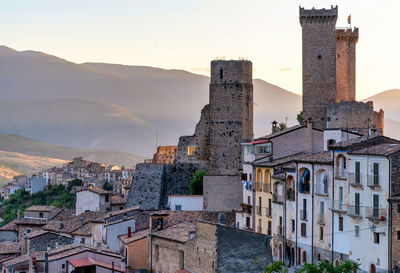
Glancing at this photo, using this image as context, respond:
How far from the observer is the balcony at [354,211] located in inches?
1556

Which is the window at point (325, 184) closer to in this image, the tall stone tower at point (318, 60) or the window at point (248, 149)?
the window at point (248, 149)

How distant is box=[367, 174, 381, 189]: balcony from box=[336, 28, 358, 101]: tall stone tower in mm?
28415

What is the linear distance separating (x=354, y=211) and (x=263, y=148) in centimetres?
1437

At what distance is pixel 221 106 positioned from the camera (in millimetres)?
69750

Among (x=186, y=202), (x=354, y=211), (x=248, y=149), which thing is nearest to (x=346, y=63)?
(x=248, y=149)

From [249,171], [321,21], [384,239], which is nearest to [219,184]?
[249,171]

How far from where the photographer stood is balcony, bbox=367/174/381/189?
38125mm

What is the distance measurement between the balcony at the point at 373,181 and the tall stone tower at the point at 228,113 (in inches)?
1211

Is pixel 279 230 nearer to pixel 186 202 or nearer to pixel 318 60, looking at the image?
pixel 186 202

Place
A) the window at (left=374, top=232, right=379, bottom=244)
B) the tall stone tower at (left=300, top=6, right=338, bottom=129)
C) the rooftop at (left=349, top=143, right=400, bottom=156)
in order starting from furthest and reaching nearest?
the tall stone tower at (left=300, top=6, right=338, bottom=129) < the window at (left=374, top=232, right=379, bottom=244) < the rooftop at (left=349, top=143, right=400, bottom=156)

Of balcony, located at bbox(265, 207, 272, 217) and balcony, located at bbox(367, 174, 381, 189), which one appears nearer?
balcony, located at bbox(367, 174, 381, 189)

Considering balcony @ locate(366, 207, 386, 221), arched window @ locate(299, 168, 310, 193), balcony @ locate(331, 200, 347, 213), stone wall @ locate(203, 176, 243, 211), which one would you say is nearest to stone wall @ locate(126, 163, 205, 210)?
stone wall @ locate(203, 176, 243, 211)

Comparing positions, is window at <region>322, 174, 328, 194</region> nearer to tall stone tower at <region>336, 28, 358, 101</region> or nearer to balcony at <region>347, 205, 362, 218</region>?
balcony at <region>347, 205, 362, 218</region>

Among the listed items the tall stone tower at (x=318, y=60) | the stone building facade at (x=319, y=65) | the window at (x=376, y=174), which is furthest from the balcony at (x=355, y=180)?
the tall stone tower at (x=318, y=60)
